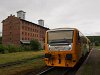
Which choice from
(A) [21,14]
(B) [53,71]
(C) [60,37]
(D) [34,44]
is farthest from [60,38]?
(A) [21,14]

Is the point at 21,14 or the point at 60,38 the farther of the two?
the point at 21,14

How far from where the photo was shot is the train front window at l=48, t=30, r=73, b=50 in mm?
14869

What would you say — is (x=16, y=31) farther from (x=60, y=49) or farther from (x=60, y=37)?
(x=60, y=49)

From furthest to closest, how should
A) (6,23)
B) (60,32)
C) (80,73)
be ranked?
1. (6,23)
2. (60,32)
3. (80,73)

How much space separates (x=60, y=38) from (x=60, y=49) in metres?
0.91

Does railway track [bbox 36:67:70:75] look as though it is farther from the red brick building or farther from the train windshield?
the red brick building

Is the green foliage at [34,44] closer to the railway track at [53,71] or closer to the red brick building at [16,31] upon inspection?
the red brick building at [16,31]

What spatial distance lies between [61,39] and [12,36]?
71.2 metres

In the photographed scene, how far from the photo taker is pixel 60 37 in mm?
15328

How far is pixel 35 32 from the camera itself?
323ft

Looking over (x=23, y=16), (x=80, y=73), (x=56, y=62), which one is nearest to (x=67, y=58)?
(x=56, y=62)

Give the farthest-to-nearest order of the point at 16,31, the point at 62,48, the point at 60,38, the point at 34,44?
the point at 16,31 → the point at 34,44 → the point at 60,38 → the point at 62,48

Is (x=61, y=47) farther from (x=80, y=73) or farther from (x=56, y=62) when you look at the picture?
(x=80, y=73)

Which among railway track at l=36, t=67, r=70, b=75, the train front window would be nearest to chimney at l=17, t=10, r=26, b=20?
the train front window
